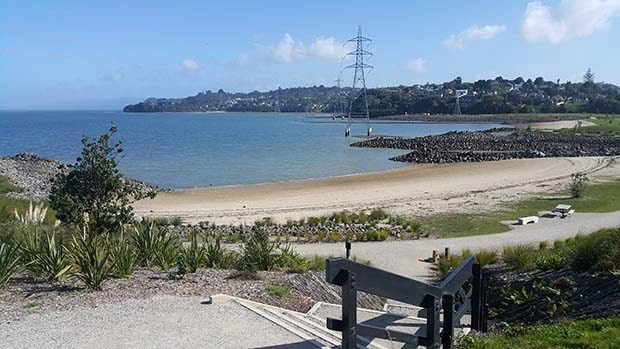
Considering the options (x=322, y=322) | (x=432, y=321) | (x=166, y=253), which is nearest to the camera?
(x=432, y=321)

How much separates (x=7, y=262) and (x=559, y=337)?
6831 mm

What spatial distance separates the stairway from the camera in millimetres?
6188

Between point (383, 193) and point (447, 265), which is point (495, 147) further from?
point (447, 265)

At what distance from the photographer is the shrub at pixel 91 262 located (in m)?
7.74

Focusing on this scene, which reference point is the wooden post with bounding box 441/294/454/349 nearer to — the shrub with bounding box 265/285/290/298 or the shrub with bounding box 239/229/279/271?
the shrub with bounding box 265/285/290/298

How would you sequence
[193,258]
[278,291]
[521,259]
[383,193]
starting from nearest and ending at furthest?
[278,291] → [193,258] → [521,259] → [383,193]

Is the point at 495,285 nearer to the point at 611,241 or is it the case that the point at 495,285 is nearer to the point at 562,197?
the point at 611,241

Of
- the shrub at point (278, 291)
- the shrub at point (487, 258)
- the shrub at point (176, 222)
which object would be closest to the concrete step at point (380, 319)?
the shrub at point (278, 291)

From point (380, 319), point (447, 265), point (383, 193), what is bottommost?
point (383, 193)

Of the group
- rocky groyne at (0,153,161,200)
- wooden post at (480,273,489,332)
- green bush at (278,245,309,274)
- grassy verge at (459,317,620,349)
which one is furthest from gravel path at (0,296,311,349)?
rocky groyne at (0,153,161,200)

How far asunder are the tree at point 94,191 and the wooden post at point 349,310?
8.43 metres

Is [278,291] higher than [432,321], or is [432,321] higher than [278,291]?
[432,321]

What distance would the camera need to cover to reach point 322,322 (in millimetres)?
6988

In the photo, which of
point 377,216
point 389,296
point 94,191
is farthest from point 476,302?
point 377,216
